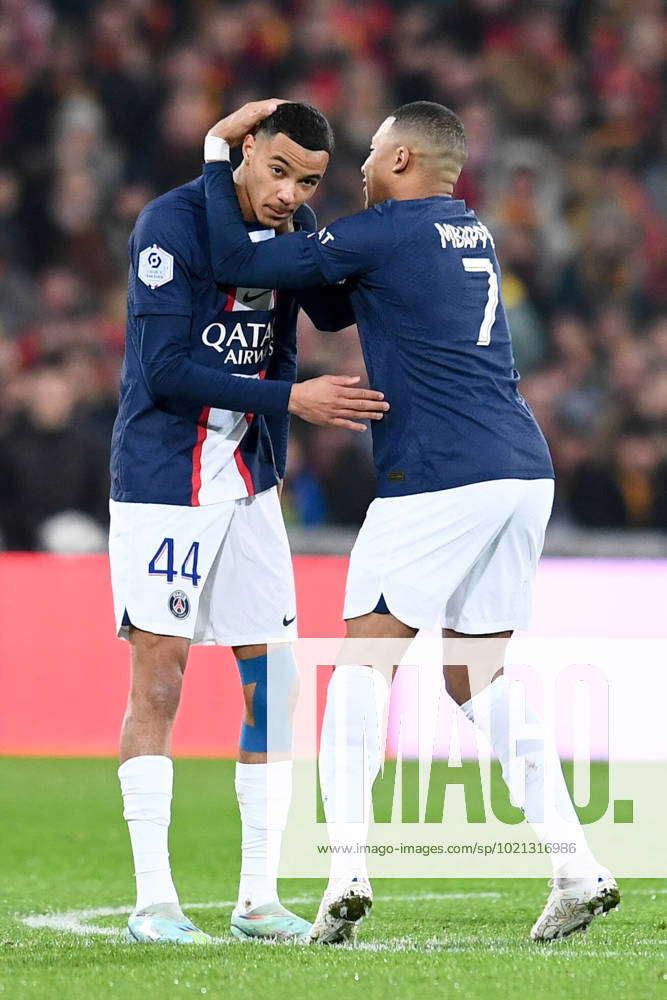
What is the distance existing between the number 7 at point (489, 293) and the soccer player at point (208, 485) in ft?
1.10

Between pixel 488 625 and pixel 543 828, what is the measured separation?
0.52 meters

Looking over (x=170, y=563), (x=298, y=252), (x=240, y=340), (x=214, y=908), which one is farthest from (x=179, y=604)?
(x=214, y=908)

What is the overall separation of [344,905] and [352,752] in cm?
37

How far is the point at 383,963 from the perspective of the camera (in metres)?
3.64

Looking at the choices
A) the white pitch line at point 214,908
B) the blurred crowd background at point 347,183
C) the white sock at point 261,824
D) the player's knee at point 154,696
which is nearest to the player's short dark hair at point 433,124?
the player's knee at point 154,696

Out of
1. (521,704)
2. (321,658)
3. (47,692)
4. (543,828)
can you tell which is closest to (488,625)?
(521,704)

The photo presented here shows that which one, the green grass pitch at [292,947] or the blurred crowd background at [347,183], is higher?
the blurred crowd background at [347,183]

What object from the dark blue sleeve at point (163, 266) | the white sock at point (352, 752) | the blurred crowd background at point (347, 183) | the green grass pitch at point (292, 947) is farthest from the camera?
the blurred crowd background at point (347, 183)

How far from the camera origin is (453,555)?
390cm

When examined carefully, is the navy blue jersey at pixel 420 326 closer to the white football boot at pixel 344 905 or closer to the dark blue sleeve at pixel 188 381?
the dark blue sleeve at pixel 188 381

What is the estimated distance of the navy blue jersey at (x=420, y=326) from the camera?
3.93 m

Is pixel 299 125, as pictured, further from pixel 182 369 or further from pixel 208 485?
pixel 208 485

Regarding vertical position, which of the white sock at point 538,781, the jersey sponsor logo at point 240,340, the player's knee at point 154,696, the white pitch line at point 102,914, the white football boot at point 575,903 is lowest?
the white pitch line at point 102,914

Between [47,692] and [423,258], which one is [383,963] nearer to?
[423,258]
